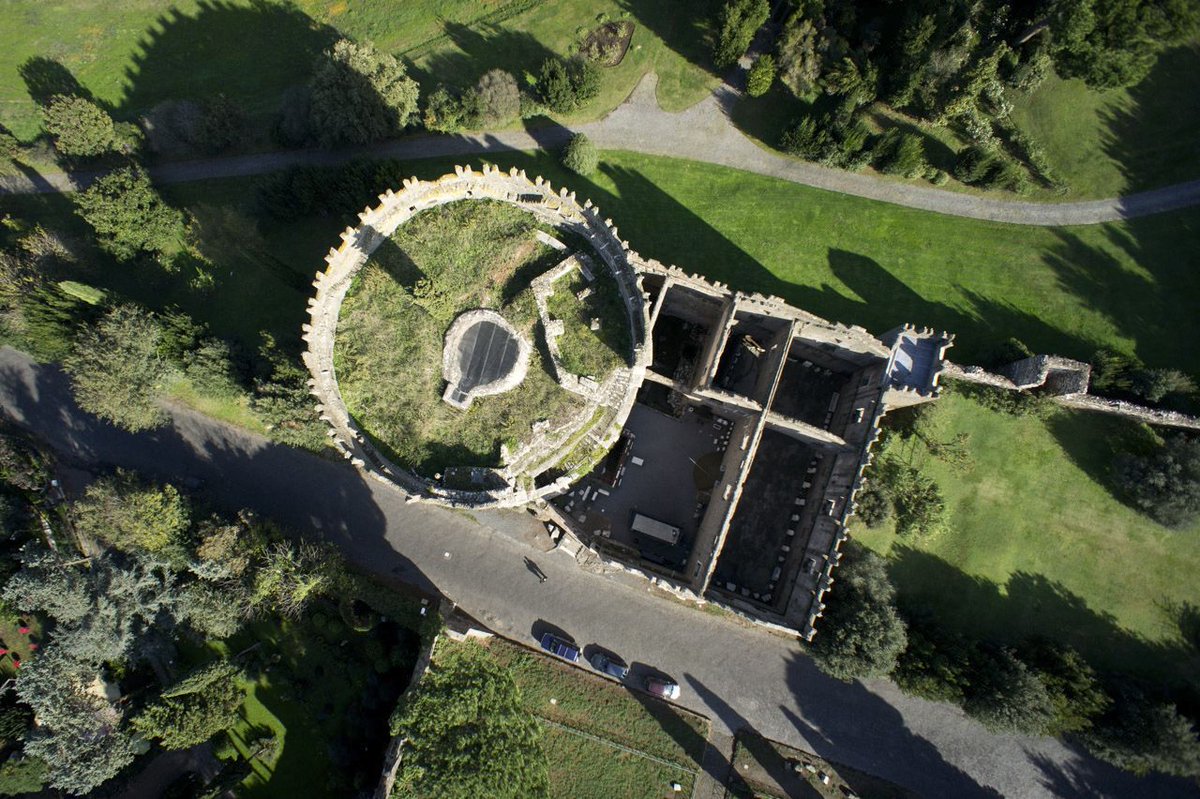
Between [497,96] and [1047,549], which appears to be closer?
[1047,549]

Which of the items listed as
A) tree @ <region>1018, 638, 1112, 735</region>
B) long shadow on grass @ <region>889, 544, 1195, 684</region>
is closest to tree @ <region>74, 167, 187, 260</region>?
long shadow on grass @ <region>889, 544, 1195, 684</region>

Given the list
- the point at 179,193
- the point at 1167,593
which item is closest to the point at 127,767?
the point at 179,193

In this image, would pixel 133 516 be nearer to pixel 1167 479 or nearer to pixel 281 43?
pixel 281 43

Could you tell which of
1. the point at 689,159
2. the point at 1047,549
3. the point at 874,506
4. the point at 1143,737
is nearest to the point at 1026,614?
the point at 1047,549

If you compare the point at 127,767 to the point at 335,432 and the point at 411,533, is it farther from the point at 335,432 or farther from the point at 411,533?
the point at 335,432

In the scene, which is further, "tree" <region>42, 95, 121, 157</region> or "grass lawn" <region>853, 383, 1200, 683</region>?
"tree" <region>42, 95, 121, 157</region>

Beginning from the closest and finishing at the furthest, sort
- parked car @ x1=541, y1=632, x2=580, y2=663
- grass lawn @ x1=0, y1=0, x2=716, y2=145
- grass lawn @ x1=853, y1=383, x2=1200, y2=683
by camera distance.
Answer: grass lawn @ x1=853, y1=383, x2=1200, y2=683
parked car @ x1=541, y1=632, x2=580, y2=663
grass lawn @ x1=0, y1=0, x2=716, y2=145

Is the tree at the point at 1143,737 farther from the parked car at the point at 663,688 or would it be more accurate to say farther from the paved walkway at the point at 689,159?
the paved walkway at the point at 689,159

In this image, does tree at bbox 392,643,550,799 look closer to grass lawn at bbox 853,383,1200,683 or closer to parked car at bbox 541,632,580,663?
parked car at bbox 541,632,580,663

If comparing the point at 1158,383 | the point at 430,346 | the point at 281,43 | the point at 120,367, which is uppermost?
the point at 281,43
